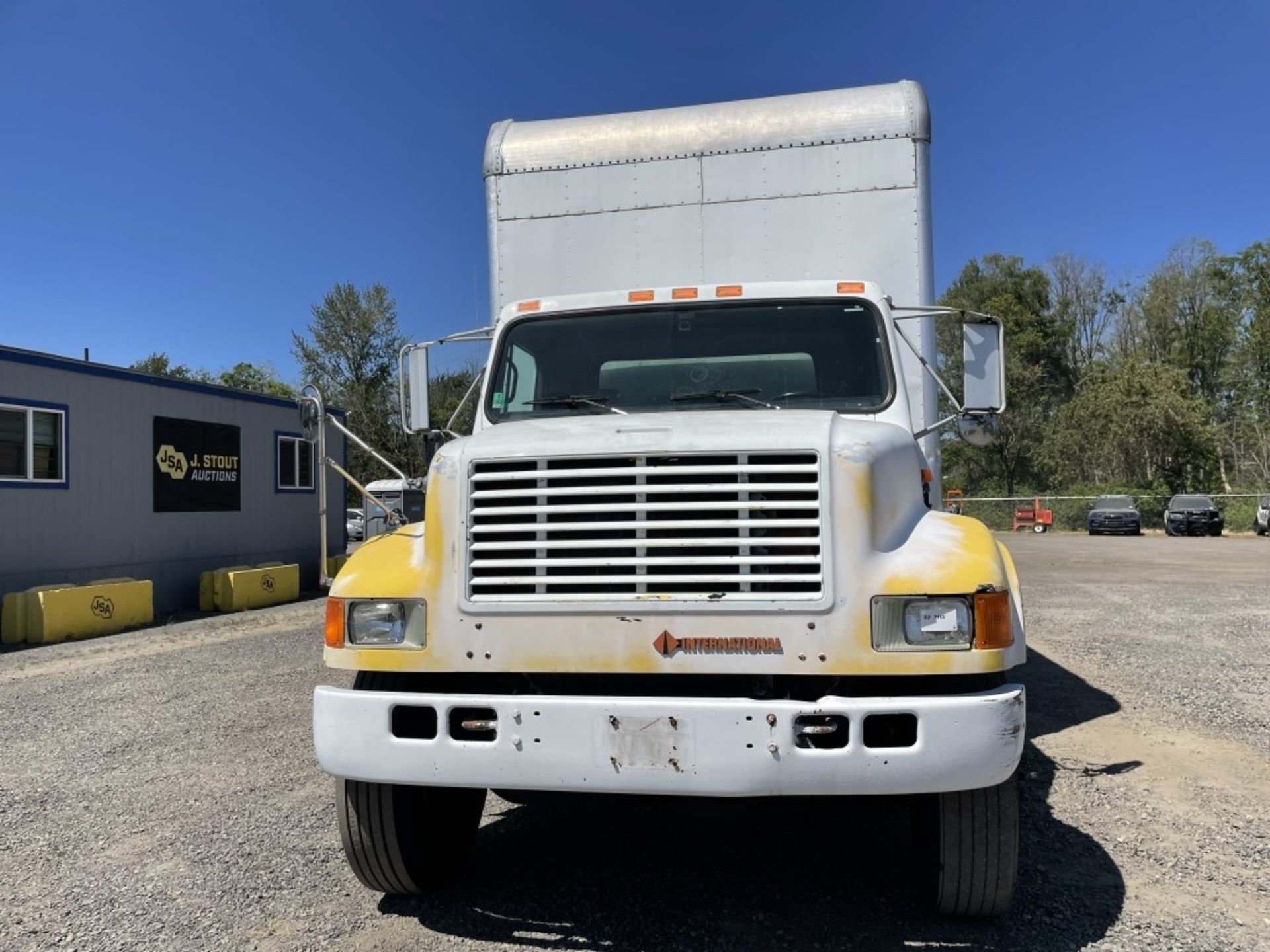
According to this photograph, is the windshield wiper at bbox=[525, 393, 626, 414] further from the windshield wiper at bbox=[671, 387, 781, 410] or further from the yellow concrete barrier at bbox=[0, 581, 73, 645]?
the yellow concrete barrier at bbox=[0, 581, 73, 645]

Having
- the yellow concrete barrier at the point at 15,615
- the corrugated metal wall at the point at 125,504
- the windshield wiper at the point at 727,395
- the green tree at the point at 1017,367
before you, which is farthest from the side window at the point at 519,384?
the green tree at the point at 1017,367

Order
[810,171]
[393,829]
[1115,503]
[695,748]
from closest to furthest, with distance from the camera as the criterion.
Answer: [695,748]
[393,829]
[810,171]
[1115,503]

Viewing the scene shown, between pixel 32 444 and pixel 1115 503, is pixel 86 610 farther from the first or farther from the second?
pixel 1115 503

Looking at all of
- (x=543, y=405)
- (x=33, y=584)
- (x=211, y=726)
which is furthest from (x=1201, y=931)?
(x=33, y=584)

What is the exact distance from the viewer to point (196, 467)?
1400cm

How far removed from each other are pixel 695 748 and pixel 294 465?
15.1m

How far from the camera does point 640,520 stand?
2969 mm

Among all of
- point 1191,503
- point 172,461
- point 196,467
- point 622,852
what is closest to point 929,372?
point 622,852

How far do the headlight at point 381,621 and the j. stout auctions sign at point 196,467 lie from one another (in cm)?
1186

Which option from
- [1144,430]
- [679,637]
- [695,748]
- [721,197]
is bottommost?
[695,748]

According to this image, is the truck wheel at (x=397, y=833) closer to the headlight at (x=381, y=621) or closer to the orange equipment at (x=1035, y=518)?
the headlight at (x=381, y=621)

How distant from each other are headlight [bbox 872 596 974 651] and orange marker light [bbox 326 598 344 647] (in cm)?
178

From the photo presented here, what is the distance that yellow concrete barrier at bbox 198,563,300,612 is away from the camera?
13.4 metres

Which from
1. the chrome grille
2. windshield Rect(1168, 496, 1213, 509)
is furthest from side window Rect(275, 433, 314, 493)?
windshield Rect(1168, 496, 1213, 509)
